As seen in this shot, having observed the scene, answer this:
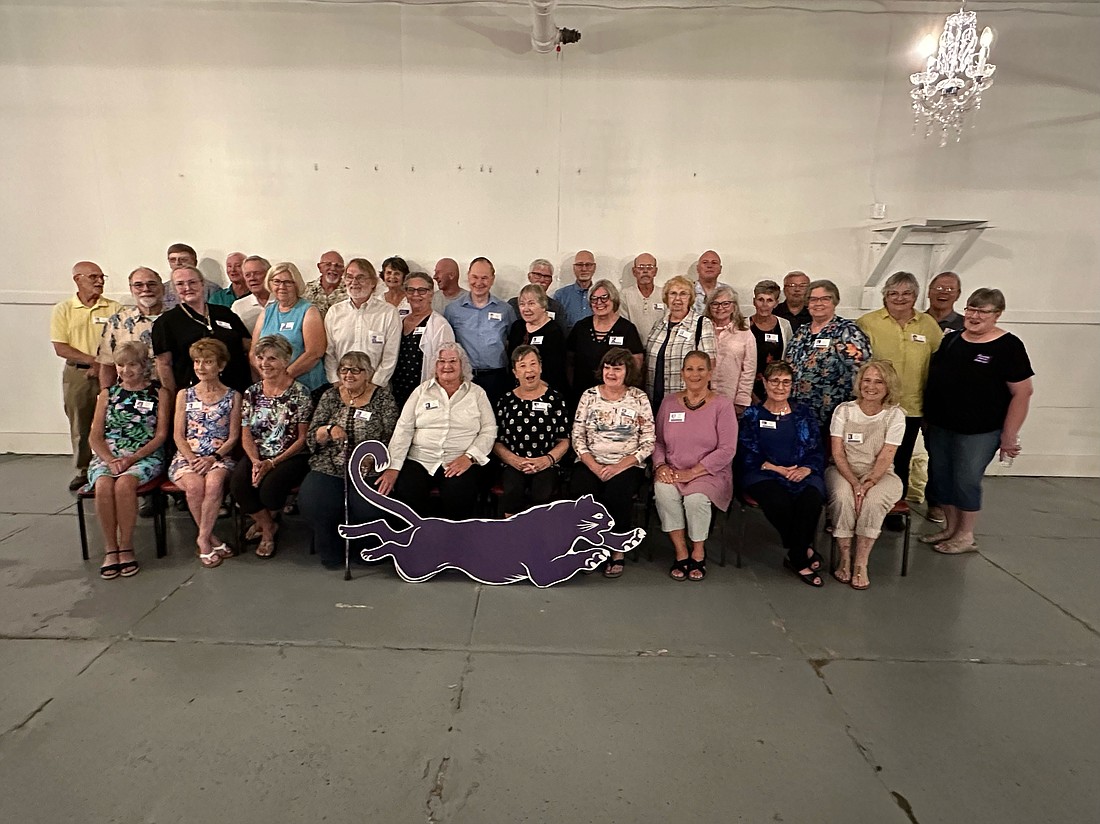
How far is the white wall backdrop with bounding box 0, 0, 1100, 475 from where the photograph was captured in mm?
4691

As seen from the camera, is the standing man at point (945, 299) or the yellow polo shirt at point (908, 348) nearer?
the yellow polo shirt at point (908, 348)

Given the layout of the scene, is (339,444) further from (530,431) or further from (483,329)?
(483,329)

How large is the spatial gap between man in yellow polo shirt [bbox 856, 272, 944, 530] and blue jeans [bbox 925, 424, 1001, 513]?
0.46 ft

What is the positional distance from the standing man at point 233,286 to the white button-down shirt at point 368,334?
1423 millimetres

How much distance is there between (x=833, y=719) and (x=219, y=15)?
594 cm

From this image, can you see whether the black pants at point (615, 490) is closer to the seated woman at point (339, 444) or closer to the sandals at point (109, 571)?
the seated woman at point (339, 444)

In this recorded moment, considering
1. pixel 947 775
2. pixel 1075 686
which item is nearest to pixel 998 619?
pixel 1075 686

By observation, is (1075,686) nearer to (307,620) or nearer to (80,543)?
(307,620)

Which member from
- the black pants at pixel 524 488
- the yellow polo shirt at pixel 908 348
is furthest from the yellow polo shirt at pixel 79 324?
the yellow polo shirt at pixel 908 348

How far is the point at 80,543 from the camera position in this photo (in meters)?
3.38

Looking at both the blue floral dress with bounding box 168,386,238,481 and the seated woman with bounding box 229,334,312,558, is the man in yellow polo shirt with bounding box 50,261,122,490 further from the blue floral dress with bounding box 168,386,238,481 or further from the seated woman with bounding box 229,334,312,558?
the seated woman with bounding box 229,334,312,558

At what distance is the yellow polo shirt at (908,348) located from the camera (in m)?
3.50

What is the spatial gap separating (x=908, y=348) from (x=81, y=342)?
5181 mm

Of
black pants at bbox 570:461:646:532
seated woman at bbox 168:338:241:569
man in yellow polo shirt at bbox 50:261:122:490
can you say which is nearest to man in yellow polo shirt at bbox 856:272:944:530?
black pants at bbox 570:461:646:532
